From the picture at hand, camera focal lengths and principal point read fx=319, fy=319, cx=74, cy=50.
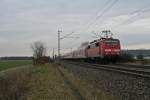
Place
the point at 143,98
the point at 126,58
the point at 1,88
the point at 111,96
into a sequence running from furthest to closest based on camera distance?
the point at 126,58 → the point at 1,88 → the point at 111,96 → the point at 143,98

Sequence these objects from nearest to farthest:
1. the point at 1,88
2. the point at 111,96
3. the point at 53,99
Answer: the point at 111,96, the point at 53,99, the point at 1,88

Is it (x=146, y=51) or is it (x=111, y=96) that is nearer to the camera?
(x=111, y=96)

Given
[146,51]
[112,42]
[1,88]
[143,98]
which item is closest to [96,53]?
[112,42]

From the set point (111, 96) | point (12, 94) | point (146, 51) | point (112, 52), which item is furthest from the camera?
point (146, 51)

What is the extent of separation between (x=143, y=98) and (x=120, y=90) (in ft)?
8.53

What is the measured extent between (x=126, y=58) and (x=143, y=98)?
42.6 metres

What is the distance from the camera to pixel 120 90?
536 inches

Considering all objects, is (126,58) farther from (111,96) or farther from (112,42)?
(111,96)

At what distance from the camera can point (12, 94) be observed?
17.0 m

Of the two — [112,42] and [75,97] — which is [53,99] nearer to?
[75,97]

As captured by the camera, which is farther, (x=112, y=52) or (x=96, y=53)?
(x=96, y=53)

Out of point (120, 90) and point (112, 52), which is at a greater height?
point (112, 52)

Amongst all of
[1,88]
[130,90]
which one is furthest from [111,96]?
[1,88]

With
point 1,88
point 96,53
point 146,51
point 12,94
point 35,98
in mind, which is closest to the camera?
point 35,98
